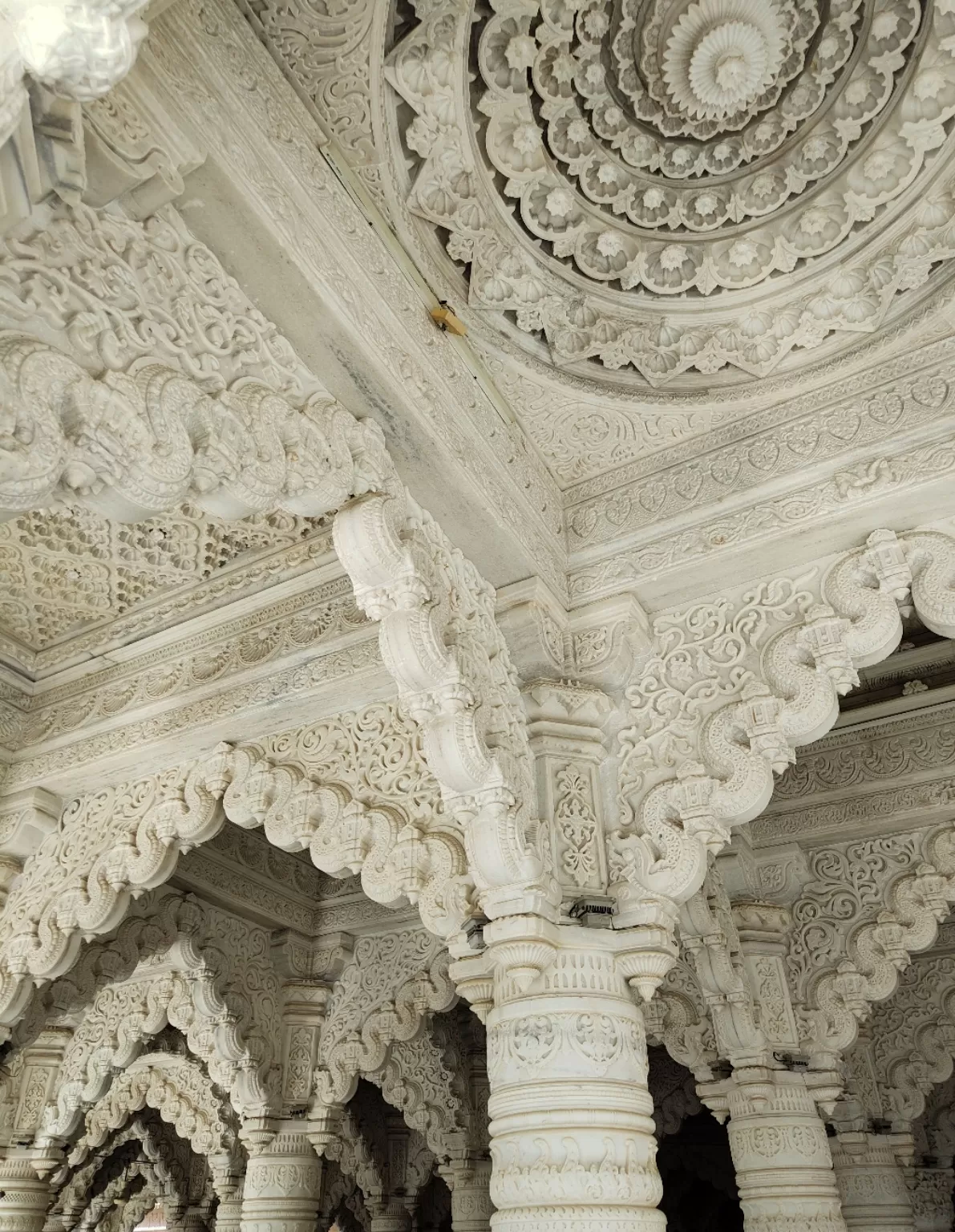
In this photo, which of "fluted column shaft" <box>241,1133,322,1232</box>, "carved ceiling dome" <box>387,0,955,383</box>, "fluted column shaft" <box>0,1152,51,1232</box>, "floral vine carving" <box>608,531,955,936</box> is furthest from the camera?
"fluted column shaft" <box>0,1152,51,1232</box>

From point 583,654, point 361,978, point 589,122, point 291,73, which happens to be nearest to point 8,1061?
point 361,978

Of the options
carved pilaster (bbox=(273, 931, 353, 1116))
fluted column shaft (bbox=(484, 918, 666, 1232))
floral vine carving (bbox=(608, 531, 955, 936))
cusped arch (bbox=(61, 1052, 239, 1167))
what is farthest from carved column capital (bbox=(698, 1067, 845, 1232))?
cusped arch (bbox=(61, 1052, 239, 1167))

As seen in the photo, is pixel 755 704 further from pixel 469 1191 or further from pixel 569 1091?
pixel 469 1191

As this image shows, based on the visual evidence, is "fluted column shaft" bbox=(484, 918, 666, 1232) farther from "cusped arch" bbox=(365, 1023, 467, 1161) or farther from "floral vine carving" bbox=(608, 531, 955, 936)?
"cusped arch" bbox=(365, 1023, 467, 1161)

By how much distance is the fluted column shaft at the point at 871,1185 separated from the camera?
15.6 feet

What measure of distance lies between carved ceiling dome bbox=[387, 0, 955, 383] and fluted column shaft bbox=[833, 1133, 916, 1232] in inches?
164

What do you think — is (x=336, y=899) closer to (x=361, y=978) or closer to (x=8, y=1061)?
(x=361, y=978)

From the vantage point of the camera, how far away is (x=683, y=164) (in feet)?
9.30

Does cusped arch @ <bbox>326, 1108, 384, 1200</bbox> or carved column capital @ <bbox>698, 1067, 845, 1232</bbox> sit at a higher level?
cusped arch @ <bbox>326, 1108, 384, 1200</bbox>

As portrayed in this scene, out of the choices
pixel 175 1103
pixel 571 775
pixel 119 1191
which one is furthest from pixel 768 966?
pixel 119 1191

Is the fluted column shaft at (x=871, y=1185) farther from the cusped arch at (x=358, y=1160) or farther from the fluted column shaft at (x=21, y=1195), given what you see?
the fluted column shaft at (x=21, y=1195)

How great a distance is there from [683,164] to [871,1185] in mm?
4960

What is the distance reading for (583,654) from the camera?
3.07 meters

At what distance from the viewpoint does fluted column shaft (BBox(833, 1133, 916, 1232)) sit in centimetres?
476
